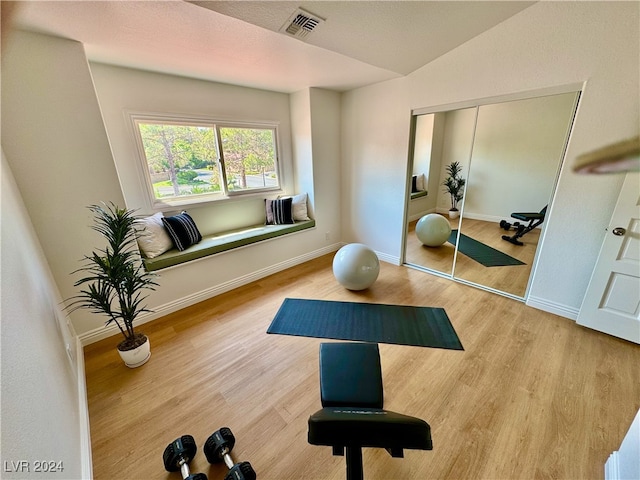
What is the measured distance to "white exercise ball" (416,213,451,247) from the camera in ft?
10.9

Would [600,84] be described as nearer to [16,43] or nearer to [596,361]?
[596,361]

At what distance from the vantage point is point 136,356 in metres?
1.90

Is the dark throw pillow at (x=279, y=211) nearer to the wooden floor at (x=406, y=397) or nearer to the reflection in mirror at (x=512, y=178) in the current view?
the wooden floor at (x=406, y=397)

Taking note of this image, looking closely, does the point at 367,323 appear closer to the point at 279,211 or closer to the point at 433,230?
the point at 433,230

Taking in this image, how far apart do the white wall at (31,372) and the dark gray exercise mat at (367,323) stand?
52.1 inches

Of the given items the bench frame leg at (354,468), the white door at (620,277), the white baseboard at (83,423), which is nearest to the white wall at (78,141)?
the white baseboard at (83,423)

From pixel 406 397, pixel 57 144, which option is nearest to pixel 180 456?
pixel 406 397

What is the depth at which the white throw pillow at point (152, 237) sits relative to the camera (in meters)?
2.47

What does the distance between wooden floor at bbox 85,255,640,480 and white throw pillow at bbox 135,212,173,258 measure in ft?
2.30

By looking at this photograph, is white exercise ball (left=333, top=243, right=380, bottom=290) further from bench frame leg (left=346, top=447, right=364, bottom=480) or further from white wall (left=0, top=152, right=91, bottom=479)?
white wall (left=0, top=152, right=91, bottom=479)

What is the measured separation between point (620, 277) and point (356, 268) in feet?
6.89

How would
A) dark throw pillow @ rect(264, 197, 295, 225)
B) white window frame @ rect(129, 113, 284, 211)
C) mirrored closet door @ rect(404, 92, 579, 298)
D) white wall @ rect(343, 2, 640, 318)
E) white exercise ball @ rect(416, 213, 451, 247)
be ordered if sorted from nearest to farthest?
white wall @ rect(343, 2, 640, 318) → mirrored closet door @ rect(404, 92, 579, 298) → white window frame @ rect(129, 113, 284, 211) → white exercise ball @ rect(416, 213, 451, 247) → dark throw pillow @ rect(264, 197, 295, 225)

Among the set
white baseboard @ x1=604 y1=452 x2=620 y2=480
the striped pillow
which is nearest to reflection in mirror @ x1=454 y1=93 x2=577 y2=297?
white baseboard @ x1=604 y1=452 x2=620 y2=480

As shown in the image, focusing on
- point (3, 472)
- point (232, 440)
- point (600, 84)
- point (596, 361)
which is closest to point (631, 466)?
point (596, 361)
